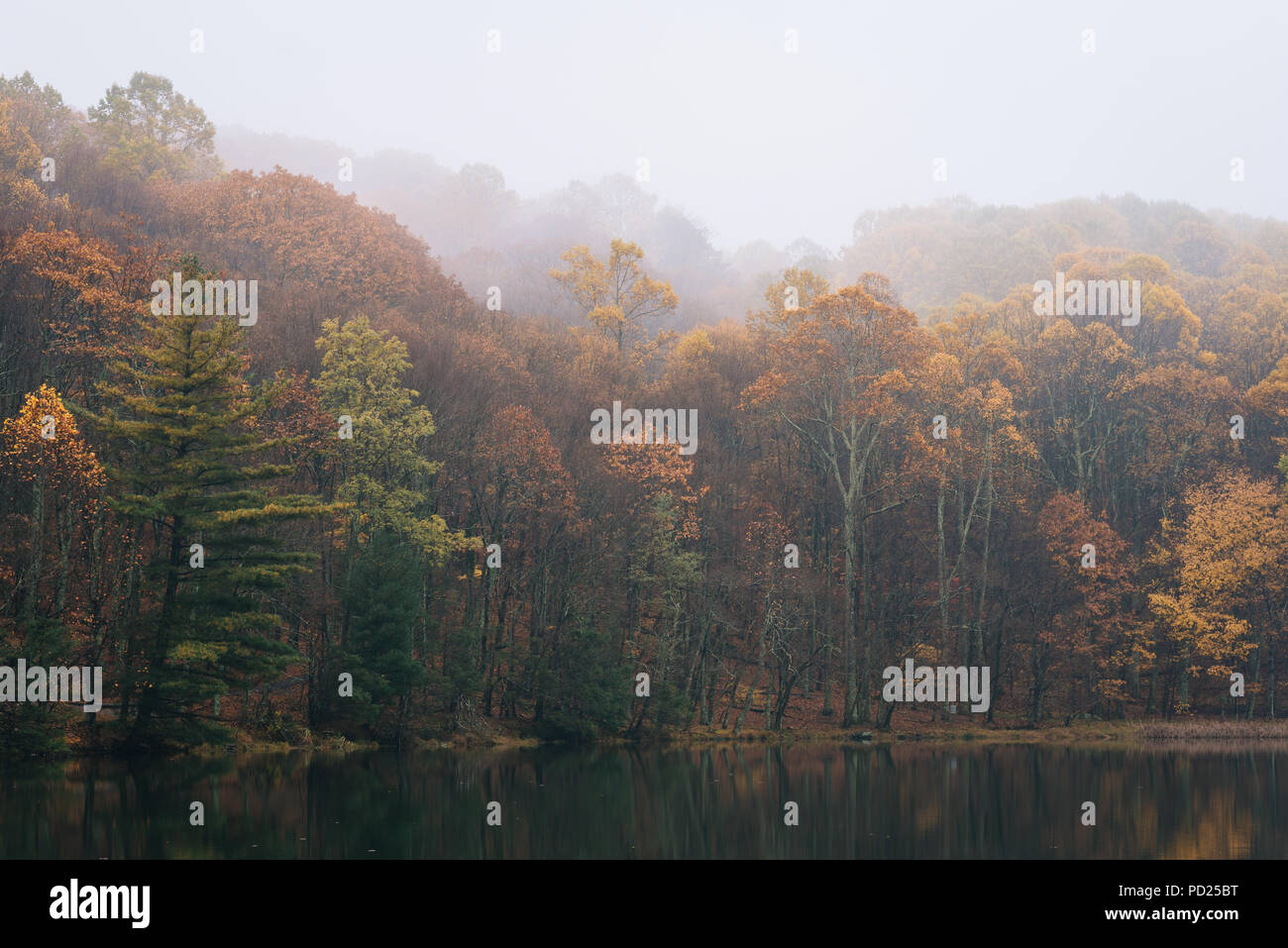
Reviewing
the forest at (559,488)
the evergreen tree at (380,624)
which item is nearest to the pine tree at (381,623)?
the evergreen tree at (380,624)

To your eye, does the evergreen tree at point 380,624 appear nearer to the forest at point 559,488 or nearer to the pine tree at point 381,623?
the pine tree at point 381,623

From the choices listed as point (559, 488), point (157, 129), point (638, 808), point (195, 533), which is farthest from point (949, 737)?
point (157, 129)

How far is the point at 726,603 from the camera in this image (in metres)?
50.3

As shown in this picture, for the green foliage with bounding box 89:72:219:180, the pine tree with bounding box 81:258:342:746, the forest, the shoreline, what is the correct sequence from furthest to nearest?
the green foliage with bounding box 89:72:219:180 → the shoreline → the forest → the pine tree with bounding box 81:258:342:746

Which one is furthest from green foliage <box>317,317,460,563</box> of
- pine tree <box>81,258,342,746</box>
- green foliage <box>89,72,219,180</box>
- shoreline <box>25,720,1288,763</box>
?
green foliage <box>89,72,219,180</box>

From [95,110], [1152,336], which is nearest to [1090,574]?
[1152,336]

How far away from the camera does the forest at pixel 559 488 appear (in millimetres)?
→ 34062

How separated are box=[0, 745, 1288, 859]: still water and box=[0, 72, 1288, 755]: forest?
5.58 metres

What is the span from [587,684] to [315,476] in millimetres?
12358

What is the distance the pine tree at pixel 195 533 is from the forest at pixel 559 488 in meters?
0.13

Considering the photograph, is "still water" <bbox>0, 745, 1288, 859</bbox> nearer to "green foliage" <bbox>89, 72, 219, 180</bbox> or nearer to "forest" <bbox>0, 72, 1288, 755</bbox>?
"forest" <bbox>0, 72, 1288, 755</bbox>

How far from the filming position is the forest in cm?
3406

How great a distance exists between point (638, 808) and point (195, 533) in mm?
16837
